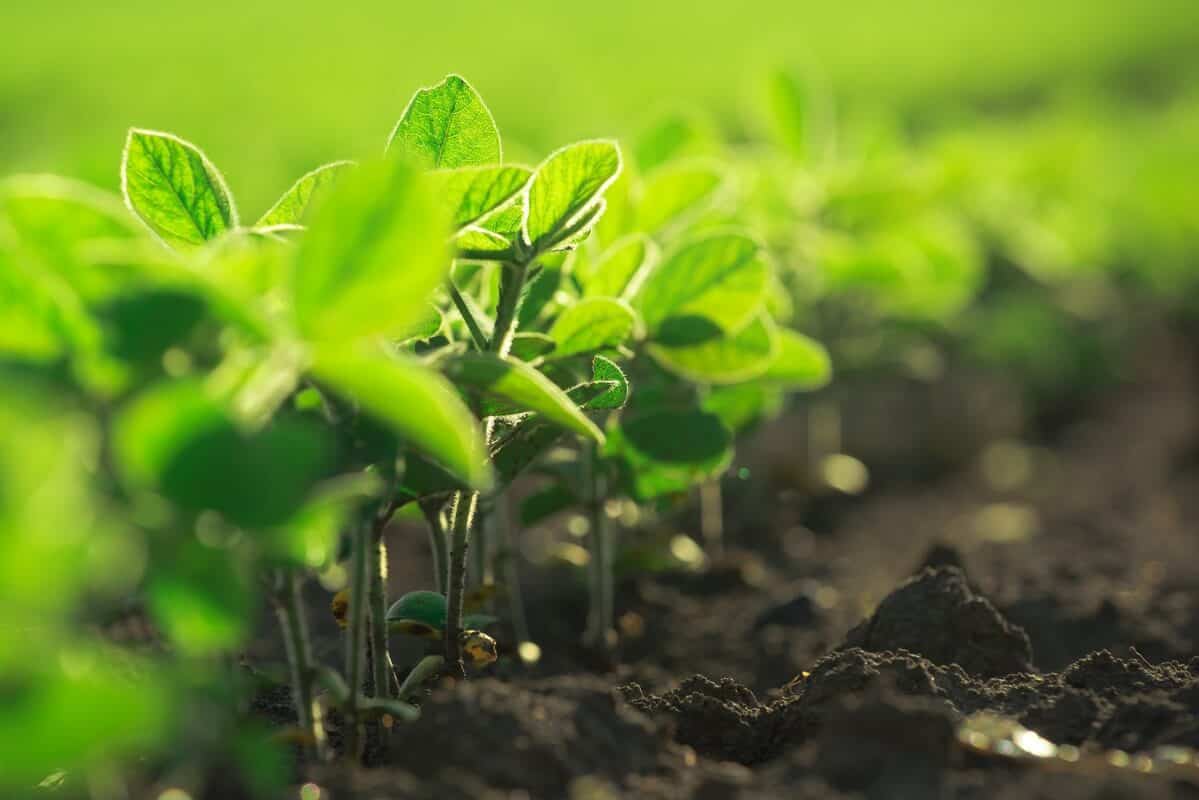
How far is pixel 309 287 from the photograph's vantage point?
2.56ft

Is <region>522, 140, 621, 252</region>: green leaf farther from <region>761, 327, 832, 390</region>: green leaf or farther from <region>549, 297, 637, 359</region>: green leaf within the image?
<region>761, 327, 832, 390</region>: green leaf

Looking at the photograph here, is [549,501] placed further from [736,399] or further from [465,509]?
[465,509]

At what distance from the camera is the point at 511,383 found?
0.94 meters

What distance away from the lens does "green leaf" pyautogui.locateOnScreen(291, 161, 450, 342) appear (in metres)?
0.75

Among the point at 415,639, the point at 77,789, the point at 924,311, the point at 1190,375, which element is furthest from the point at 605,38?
the point at 77,789

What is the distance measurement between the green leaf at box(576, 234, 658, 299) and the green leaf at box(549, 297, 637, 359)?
16 cm

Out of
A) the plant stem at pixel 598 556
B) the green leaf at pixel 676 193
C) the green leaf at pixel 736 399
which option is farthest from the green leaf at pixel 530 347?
the green leaf at pixel 736 399

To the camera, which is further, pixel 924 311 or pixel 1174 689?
pixel 924 311

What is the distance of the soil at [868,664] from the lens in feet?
3.32

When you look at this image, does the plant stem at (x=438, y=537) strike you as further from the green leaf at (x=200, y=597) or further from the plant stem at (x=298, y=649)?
the green leaf at (x=200, y=597)

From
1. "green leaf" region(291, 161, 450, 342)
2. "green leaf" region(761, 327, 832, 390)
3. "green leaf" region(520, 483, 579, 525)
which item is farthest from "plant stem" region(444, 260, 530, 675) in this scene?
"green leaf" region(761, 327, 832, 390)

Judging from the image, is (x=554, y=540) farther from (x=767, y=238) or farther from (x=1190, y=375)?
(x=1190, y=375)

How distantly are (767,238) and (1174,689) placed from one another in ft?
4.49

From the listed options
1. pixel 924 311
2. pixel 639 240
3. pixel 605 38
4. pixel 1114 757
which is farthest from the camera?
pixel 605 38
